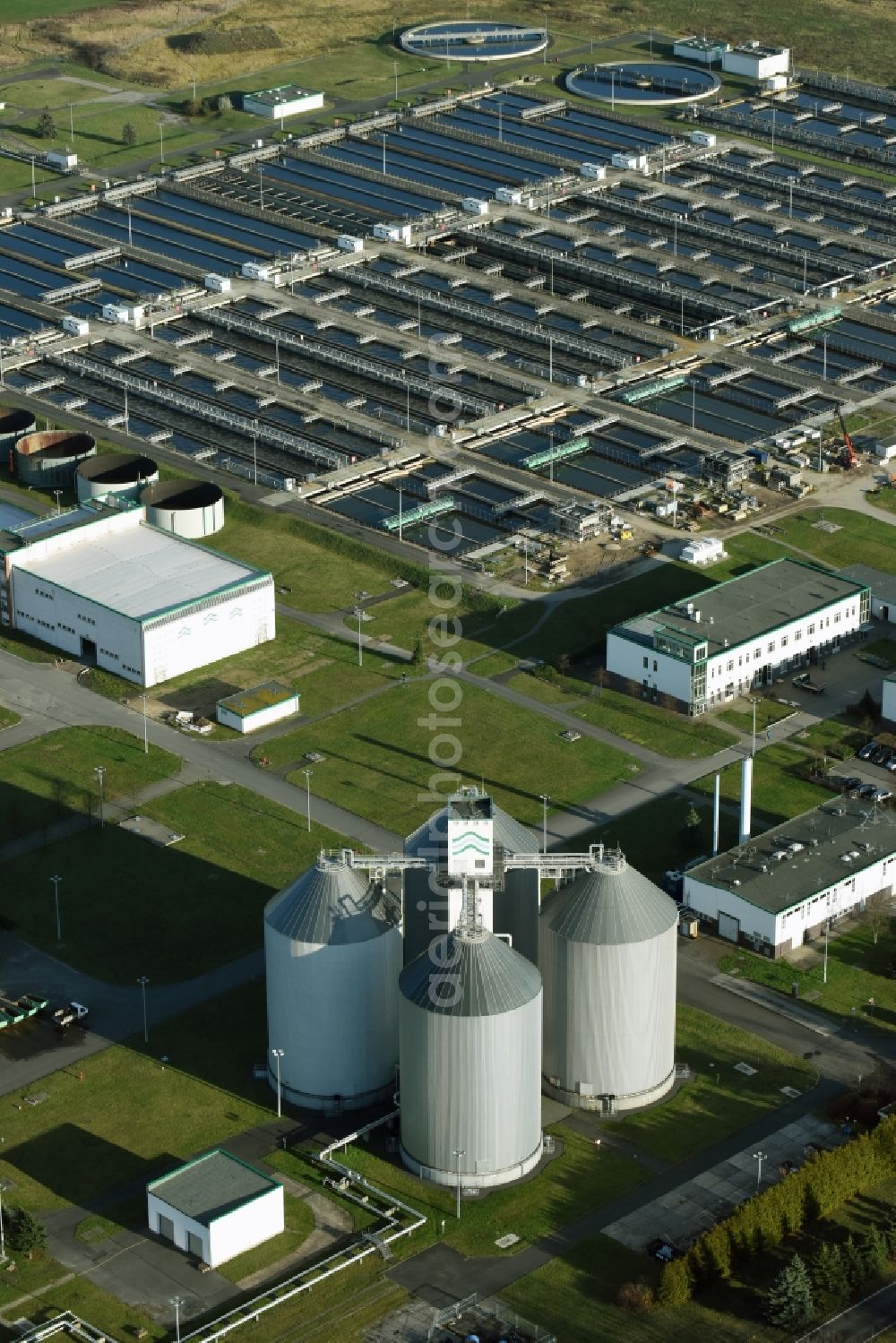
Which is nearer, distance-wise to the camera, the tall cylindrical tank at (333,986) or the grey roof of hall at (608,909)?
the grey roof of hall at (608,909)

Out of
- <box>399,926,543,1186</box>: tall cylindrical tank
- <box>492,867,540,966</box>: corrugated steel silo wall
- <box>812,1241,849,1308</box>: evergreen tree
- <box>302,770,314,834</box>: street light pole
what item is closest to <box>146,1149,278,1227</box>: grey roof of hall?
<box>399,926,543,1186</box>: tall cylindrical tank

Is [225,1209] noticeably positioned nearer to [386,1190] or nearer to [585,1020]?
[386,1190]

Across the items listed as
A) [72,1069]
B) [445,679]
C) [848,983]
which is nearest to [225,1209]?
[72,1069]

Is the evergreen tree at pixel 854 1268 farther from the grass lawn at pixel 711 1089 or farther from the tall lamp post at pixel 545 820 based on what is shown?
the tall lamp post at pixel 545 820

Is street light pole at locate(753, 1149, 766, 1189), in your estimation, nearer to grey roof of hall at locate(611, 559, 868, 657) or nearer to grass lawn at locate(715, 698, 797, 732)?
grass lawn at locate(715, 698, 797, 732)

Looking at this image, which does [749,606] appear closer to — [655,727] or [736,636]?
[736,636]

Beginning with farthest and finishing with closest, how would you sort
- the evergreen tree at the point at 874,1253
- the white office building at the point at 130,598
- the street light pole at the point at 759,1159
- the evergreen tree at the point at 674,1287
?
the white office building at the point at 130,598 → the street light pole at the point at 759,1159 → the evergreen tree at the point at 874,1253 → the evergreen tree at the point at 674,1287

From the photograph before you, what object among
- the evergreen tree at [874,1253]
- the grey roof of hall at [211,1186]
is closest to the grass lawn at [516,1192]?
the grey roof of hall at [211,1186]
